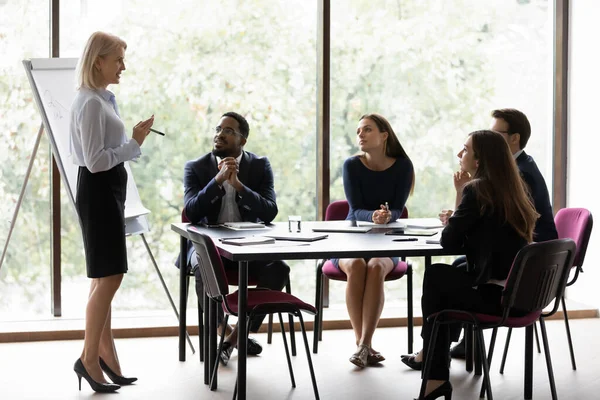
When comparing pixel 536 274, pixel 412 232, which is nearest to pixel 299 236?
pixel 412 232

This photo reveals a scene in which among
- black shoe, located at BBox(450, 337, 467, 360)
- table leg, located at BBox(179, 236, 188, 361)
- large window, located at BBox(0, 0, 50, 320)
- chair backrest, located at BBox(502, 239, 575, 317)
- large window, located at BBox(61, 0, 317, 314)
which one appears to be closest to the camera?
chair backrest, located at BBox(502, 239, 575, 317)

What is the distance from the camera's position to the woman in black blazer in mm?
3422

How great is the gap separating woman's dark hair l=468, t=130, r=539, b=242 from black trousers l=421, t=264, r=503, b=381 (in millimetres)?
285

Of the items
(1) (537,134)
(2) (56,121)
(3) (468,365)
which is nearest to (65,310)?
(2) (56,121)

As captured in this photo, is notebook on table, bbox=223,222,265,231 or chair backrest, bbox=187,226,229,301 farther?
notebook on table, bbox=223,222,265,231

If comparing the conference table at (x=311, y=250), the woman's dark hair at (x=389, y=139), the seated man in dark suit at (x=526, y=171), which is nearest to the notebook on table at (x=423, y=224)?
the woman's dark hair at (x=389, y=139)

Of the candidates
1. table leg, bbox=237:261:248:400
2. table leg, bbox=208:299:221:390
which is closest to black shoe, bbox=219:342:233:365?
table leg, bbox=208:299:221:390

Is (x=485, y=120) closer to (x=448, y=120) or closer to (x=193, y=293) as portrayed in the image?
(x=448, y=120)

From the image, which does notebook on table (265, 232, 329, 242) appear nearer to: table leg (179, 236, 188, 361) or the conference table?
the conference table

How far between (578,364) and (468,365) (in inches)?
25.0

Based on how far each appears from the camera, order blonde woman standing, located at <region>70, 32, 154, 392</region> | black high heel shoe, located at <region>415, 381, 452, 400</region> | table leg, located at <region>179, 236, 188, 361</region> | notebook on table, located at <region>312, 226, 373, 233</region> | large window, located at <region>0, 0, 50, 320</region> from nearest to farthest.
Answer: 1. black high heel shoe, located at <region>415, 381, 452, 400</region>
2. blonde woman standing, located at <region>70, 32, 154, 392</region>
3. notebook on table, located at <region>312, 226, 373, 233</region>
4. table leg, located at <region>179, 236, 188, 361</region>
5. large window, located at <region>0, 0, 50, 320</region>

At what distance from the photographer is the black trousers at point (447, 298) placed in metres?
3.42

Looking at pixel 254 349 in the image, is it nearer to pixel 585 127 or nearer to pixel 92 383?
pixel 92 383

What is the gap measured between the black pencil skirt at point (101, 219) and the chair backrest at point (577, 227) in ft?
7.26
